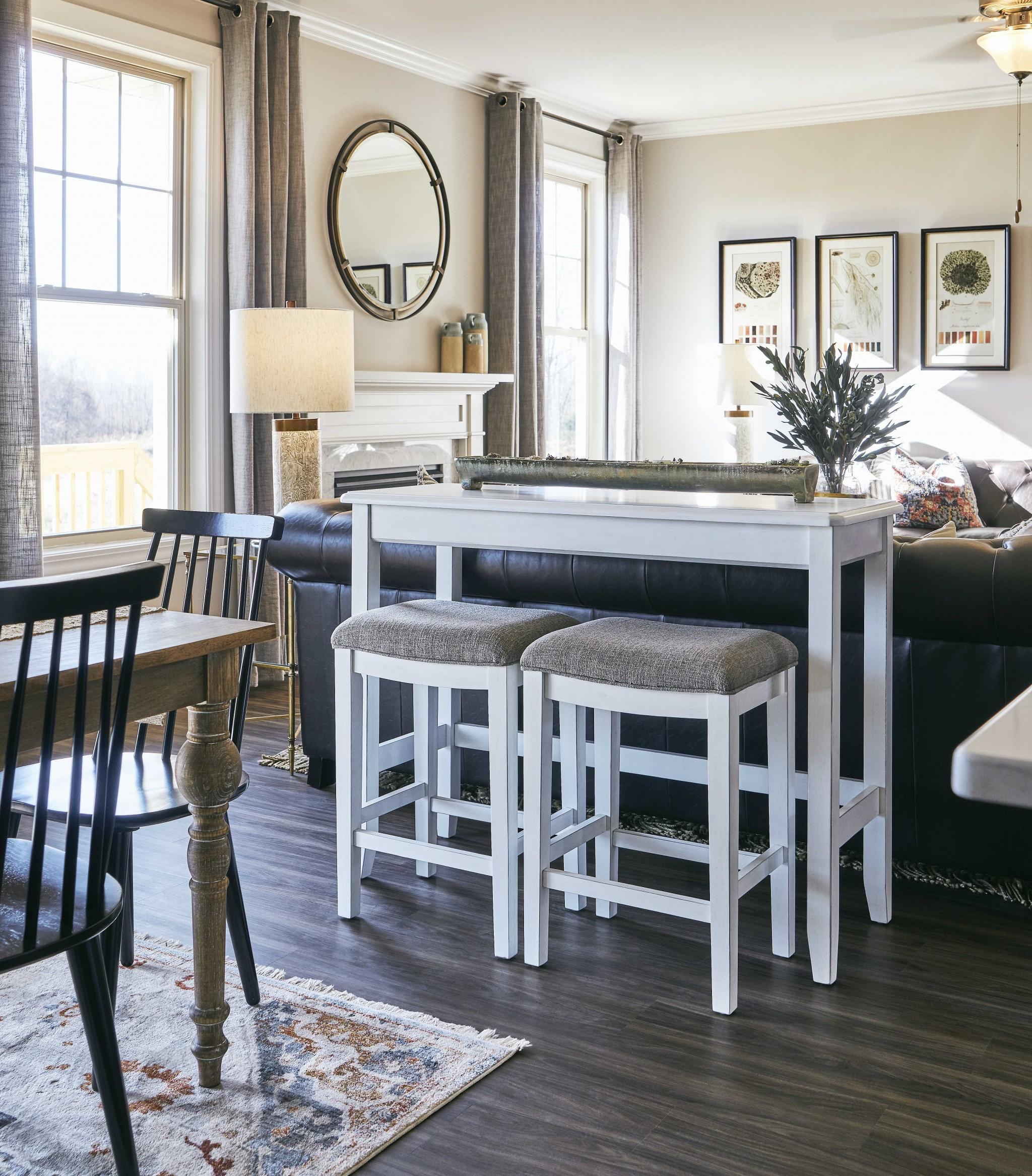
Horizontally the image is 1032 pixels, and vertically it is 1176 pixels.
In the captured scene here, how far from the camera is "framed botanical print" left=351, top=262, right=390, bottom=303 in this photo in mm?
5660

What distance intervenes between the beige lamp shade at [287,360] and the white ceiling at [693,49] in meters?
1.89

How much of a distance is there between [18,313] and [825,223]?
504 centimetres

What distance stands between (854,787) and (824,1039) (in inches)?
25.5

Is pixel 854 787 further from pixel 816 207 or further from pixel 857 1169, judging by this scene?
pixel 816 207

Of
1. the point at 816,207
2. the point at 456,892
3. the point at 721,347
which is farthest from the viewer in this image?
the point at 816,207

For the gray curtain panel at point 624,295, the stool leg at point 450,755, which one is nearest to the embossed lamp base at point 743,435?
the gray curtain panel at point 624,295

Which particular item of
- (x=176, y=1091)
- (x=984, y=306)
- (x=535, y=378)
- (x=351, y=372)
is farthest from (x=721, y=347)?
(x=176, y=1091)

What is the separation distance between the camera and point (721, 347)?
6.66 meters

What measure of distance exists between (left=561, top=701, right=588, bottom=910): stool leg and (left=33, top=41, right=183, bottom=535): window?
8.18 ft

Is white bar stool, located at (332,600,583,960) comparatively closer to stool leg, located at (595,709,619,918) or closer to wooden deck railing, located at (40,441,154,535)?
stool leg, located at (595,709,619,918)

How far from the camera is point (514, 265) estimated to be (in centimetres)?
643

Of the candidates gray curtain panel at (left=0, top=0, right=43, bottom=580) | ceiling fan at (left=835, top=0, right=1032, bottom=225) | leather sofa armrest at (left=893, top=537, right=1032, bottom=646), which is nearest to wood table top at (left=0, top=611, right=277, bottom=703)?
leather sofa armrest at (left=893, top=537, right=1032, bottom=646)

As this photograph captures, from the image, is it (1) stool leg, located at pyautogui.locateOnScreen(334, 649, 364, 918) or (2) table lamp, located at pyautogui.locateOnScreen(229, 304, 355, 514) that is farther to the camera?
(2) table lamp, located at pyautogui.locateOnScreen(229, 304, 355, 514)

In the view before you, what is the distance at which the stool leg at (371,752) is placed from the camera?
2.92 metres
